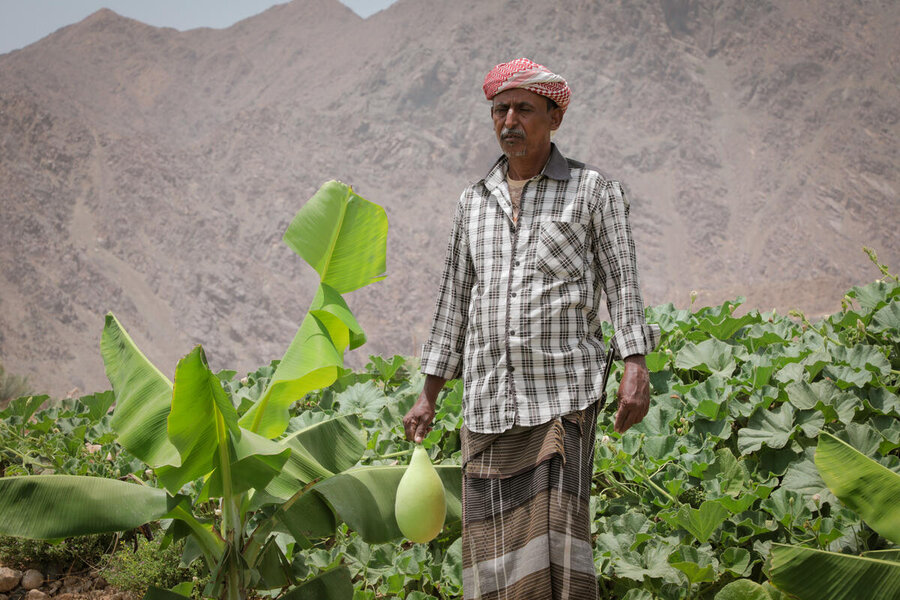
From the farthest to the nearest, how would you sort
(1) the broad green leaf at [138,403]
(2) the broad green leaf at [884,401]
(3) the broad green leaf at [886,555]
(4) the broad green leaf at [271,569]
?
(2) the broad green leaf at [884,401]
(4) the broad green leaf at [271,569]
(1) the broad green leaf at [138,403]
(3) the broad green leaf at [886,555]

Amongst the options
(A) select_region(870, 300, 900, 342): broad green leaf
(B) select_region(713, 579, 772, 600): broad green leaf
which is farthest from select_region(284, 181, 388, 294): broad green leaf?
(A) select_region(870, 300, 900, 342): broad green leaf

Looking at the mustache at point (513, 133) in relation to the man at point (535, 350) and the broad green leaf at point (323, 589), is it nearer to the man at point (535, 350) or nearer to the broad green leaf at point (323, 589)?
the man at point (535, 350)

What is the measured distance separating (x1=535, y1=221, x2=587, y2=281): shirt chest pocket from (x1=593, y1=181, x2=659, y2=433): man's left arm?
0.07 meters

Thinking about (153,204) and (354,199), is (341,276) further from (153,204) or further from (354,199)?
(153,204)

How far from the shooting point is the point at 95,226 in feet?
95.9

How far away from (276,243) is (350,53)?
1351 cm

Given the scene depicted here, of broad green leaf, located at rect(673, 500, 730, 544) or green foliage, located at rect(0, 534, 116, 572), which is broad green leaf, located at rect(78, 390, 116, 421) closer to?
green foliage, located at rect(0, 534, 116, 572)

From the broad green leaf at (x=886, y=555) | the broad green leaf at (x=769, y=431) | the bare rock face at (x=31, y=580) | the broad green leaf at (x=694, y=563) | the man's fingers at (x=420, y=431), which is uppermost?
the man's fingers at (x=420, y=431)

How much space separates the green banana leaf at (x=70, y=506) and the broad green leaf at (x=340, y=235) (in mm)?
938

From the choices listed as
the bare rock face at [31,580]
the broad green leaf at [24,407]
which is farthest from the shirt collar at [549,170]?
the broad green leaf at [24,407]

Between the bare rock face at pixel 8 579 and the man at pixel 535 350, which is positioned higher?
the man at pixel 535 350

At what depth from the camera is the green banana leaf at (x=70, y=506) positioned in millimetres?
2465

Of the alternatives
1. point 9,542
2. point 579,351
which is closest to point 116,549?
point 9,542

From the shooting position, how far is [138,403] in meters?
2.66
